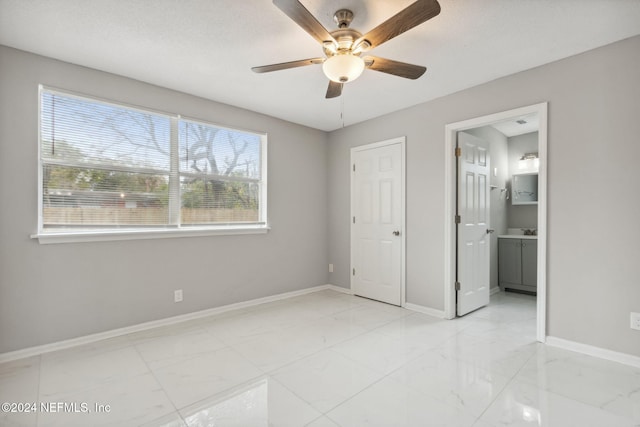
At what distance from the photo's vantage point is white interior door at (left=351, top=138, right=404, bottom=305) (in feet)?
12.8

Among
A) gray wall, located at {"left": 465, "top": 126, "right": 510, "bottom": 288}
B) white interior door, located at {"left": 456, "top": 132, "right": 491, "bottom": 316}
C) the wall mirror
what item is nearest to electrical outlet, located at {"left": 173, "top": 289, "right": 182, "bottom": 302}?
white interior door, located at {"left": 456, "top": 132, "right": 491, "bottom": 316}

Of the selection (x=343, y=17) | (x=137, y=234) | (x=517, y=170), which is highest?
(x=343, y=17)

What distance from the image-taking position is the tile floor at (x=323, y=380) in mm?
1754

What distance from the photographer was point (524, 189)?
4801mm

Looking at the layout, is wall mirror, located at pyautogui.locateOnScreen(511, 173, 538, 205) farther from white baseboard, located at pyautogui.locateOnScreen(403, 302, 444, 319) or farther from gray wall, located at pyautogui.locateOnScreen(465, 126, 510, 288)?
white baseboard, located at pyautogui.locateOnScreen(403, 302, 444, 319)

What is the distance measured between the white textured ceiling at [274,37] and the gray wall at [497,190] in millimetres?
1835

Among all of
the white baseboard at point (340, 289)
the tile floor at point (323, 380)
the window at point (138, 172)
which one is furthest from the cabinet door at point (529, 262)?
the window at point (138, 172)

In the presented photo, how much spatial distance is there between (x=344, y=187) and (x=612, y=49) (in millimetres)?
3089

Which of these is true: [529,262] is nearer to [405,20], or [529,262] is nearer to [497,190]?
[497,190]

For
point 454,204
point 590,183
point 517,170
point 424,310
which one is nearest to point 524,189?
point 517,170

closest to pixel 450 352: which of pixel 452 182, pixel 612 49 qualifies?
pixel 452 182

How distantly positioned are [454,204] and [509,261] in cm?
193

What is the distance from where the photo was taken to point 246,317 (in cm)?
346

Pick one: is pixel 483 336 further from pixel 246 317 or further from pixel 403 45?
pixel 403 45
